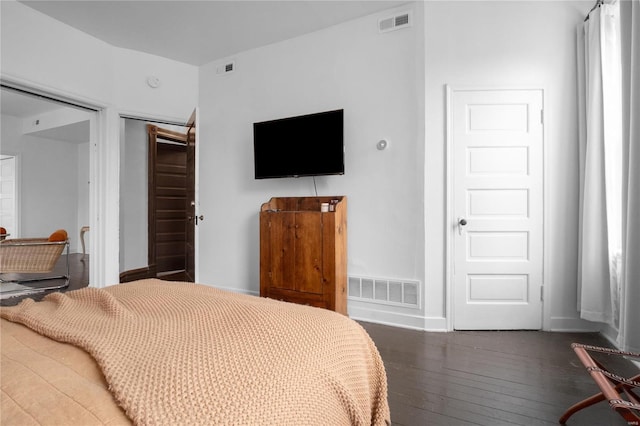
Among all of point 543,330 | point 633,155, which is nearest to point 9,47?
point 633,155

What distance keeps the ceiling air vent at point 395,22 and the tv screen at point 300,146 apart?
0.85 metres

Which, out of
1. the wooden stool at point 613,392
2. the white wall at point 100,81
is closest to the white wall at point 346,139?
the white wall at point 100,81

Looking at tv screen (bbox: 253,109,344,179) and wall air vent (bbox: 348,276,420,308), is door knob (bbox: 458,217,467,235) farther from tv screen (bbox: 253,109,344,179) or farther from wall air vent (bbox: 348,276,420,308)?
tv screen (bbox: 253,109,344,179)

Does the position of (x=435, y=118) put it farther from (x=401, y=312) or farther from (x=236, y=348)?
(x=236, y=348)

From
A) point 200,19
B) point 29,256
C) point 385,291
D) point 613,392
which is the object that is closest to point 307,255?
point 385,291

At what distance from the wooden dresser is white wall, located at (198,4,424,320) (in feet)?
0.94

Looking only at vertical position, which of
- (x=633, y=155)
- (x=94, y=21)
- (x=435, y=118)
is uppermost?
(x=94, y=21)

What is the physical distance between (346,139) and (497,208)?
1467 mm

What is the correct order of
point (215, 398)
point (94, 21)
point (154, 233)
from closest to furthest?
point (215, 398) → point (94, 21) → point (154, 233)

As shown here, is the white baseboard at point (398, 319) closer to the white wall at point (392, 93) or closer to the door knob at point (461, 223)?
the white wall at point (392, 93)

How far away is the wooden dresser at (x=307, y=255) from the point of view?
3.02 meters

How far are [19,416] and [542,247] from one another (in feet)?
10.8

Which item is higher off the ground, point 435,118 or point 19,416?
point 435,118

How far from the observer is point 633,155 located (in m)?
1.99
